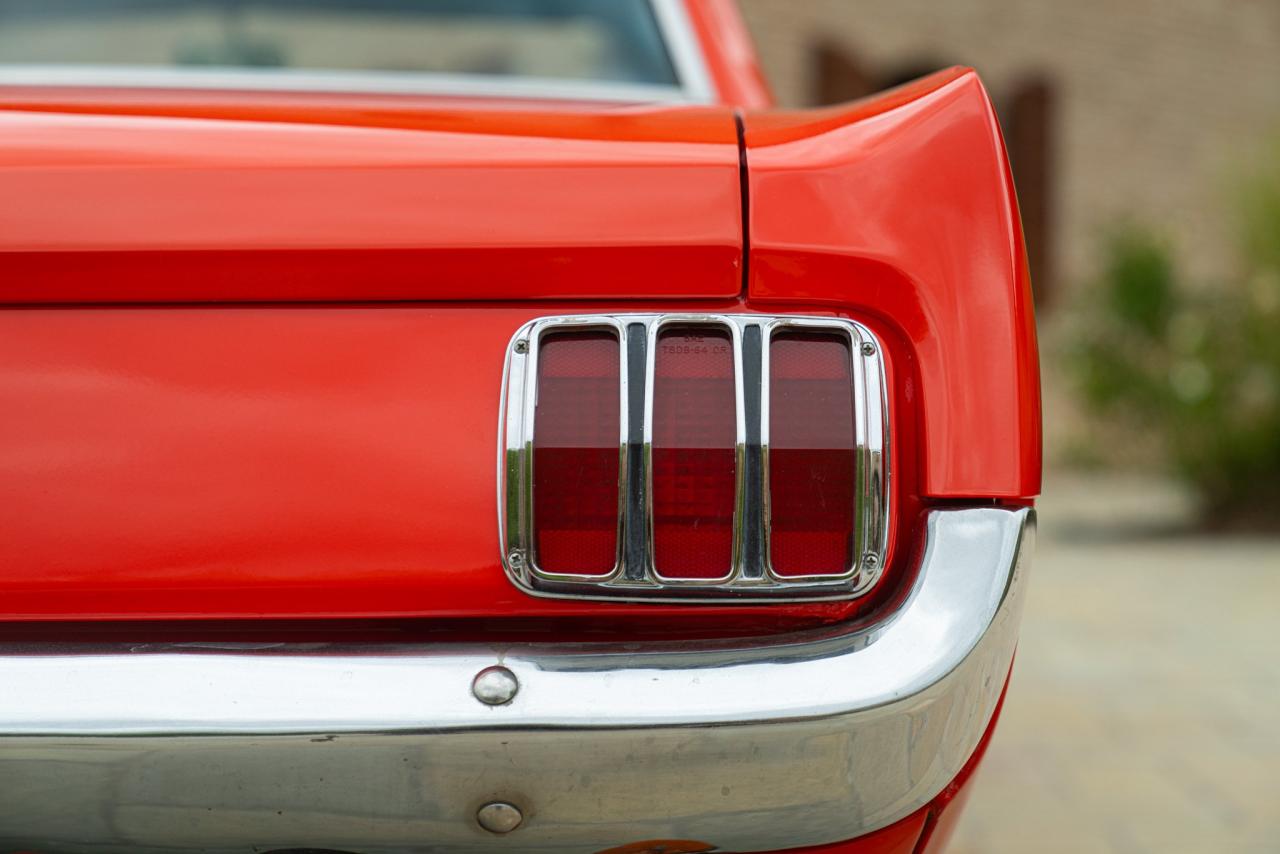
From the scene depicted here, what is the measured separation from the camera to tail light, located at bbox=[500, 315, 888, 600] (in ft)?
3.36

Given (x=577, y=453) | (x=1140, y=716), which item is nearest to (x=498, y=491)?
(x=577, y=453)

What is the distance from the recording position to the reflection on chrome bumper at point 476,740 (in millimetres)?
978

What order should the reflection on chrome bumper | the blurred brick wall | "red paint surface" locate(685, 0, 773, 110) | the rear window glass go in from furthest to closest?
1. the blurred brick wall
2. the rear window glass
3. "red paint surface" locate(685, 0, 773, 110)
4. the reflection on chrome bumper

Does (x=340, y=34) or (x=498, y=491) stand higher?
(x=340, y=34)

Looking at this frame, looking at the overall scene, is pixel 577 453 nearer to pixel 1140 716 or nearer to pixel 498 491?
pixel 498 491

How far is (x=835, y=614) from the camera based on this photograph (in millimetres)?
1076

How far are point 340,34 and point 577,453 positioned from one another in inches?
56.1

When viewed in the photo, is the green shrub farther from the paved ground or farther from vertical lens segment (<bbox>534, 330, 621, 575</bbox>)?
vertical lens segment (<bbox>534, 330, 621, 575</bbox>)

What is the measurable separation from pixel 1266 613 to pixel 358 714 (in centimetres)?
492

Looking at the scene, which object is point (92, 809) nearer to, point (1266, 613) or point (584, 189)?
point (584, 189)

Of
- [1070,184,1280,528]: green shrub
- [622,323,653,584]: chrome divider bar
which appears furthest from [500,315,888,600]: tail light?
[1070,184,1280,528]: green shrub

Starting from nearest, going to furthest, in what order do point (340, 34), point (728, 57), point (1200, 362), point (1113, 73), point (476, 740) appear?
point (476, 740) → point (728, 57) → point (340, 34) → point (1200, 362) → point (1113, 73)

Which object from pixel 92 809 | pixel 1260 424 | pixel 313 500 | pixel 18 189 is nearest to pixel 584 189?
pixel 313 500

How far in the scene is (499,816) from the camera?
1.00 m
